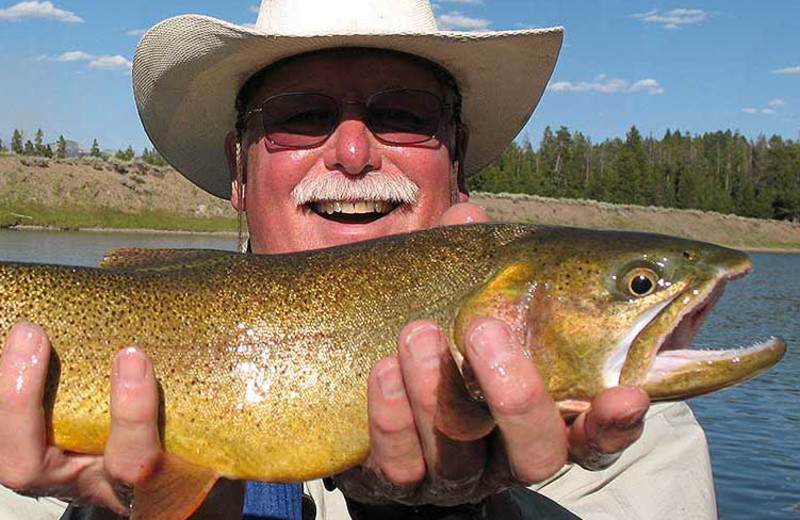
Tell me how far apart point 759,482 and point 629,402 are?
9170mm

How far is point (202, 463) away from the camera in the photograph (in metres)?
2.92

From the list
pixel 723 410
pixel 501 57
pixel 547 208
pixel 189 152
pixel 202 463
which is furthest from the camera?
pixel 547 208

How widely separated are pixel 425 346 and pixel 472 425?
299 millimetres

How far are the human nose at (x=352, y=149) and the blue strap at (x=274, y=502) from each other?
1.56 metres

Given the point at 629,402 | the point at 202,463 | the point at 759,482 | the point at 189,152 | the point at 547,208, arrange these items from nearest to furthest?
the point at 629,402 → the point at 202,463 → the point at 189,152 → the point at 759,482 → the point at 547,208

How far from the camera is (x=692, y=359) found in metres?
2.55

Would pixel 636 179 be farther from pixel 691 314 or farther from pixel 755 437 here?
pixel 691 314

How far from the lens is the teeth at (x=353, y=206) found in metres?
4.40

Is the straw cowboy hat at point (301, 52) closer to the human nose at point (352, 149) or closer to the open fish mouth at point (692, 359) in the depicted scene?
the human nose at point (352, 149)

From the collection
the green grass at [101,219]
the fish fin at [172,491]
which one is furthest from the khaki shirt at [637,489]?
the green grass at [101,219]

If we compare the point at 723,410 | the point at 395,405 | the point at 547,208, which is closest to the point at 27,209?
the point at 547,208

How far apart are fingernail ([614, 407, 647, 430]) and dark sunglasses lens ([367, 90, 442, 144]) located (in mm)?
2338

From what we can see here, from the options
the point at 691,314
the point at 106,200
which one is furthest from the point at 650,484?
the point at 106,200

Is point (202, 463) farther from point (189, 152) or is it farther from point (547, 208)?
point (547, 208)
